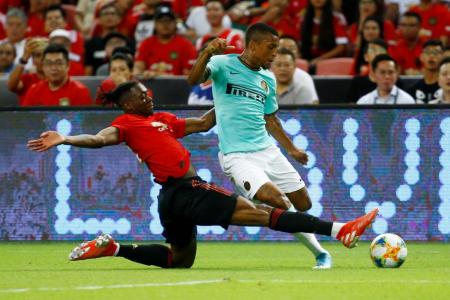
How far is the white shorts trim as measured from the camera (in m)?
10.0

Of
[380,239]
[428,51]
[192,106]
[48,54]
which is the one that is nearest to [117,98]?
[380,239]

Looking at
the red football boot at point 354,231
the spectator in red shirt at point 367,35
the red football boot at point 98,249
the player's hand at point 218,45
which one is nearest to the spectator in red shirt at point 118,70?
the spectator in red shirt at point 367,35

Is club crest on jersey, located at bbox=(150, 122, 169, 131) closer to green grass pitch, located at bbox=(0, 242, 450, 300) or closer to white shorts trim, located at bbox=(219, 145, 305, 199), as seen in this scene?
white shorts trim, located at bbox=(219, 145, 305, 199)

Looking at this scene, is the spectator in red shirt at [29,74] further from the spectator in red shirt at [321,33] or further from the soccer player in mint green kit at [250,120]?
the soccer player in mint green kit at [250,120]

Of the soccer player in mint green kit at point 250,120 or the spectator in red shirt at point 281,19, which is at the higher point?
the spectator in red shirt at point 281,19

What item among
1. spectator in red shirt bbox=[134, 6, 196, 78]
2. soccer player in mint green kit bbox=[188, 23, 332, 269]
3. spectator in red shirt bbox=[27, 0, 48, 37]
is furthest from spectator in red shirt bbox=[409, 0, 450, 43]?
soccer player in mint green kit bbox=[188, 23, 332, 269]

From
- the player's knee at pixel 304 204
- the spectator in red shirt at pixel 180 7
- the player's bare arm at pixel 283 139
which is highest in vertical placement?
the spectator in red shirt at pixel 180 7

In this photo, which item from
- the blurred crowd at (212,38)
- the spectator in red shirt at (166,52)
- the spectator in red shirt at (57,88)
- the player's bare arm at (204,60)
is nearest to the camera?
the player's bare arm at (204,60)

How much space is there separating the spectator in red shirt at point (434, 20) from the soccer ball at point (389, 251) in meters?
8.10

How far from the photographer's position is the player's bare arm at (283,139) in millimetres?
10711

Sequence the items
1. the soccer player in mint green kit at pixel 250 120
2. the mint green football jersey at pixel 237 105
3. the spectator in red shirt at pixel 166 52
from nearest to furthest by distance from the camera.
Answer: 1. the soccer player in mint green kit at pixel 250 120
2. the mint green football jersey at pixel 237 105
3. the spectator in red shirt at pixel 166 52

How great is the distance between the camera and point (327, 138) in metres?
13.3

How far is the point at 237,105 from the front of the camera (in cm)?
1027

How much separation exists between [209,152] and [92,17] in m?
6.65
